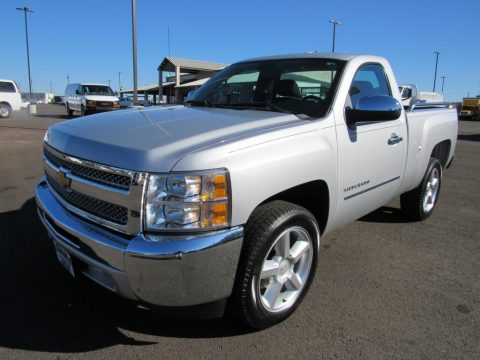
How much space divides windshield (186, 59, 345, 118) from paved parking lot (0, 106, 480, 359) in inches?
58.0

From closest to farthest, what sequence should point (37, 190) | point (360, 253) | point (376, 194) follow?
point (37, 190) → point (376, 194) → point (360, 253)

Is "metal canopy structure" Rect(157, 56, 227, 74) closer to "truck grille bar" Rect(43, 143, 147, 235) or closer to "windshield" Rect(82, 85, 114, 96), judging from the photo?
"windshield" Rect(82, 85, 114, 96)

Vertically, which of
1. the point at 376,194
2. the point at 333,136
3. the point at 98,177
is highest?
the point at 333,136

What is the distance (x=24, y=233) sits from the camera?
4.27 metres

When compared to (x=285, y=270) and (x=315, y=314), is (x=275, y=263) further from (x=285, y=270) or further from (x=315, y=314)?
(x=315, y=314)

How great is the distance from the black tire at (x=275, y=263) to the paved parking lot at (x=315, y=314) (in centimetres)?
17

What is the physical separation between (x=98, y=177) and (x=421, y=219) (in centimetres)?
408

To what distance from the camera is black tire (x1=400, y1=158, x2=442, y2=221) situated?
484 centimetres

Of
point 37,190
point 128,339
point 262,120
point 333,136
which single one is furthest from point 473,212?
point 37,190

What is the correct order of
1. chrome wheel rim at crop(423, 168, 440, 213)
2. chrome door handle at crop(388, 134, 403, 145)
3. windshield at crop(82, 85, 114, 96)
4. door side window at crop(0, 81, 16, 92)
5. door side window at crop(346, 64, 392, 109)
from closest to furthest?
door side window at crop(346, 64, 392, 109) < chrome door handle at crop(388, 134, 403, 145) < chrome wheel rim at crop(423, 168, 440, 213) < door side window at crop(0, 81, 16, 92) < windshield at crop(82, 85, 114, 96)

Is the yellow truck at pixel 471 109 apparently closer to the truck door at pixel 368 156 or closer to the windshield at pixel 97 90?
the windshield at pixel 97 90

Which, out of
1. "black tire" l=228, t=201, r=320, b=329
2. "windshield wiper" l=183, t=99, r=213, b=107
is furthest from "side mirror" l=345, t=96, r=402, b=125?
"windshield wiper" l=183, t=99, r=213, b=107

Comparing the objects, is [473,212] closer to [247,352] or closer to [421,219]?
[421,219]

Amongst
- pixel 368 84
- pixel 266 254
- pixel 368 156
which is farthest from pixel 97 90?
pixel 266 254
